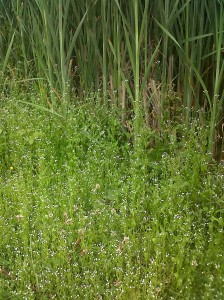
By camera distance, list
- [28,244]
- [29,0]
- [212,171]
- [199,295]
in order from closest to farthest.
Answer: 1. [199,295]
2. [28,244]
3. [212,171]
4. [29,0]

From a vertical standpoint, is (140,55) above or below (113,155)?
above

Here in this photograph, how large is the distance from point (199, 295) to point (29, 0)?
2.93 metres

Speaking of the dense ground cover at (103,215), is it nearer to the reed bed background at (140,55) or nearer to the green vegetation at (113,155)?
the green vegetation at (113,155)

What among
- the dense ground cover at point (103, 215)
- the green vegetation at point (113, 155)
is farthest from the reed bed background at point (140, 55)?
the dense ground cover at point (103, 215)

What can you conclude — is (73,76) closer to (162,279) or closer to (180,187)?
(180,187)

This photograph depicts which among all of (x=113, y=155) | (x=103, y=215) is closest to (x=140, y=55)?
(x=113, y=155)

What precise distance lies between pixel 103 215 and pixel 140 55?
156 centimetres

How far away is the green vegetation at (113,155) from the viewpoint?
289cm

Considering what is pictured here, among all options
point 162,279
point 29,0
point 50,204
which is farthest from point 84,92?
point 162,279

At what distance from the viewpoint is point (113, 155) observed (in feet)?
12.7

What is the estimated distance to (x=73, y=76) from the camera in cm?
508

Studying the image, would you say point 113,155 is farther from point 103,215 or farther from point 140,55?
point 140,55

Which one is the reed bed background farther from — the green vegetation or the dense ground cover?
the dense ground cover

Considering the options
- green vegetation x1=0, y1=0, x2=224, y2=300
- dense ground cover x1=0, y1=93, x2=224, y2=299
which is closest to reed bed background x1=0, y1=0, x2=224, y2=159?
green vegetation x1=0, y1=0, x2=224, y2=300
